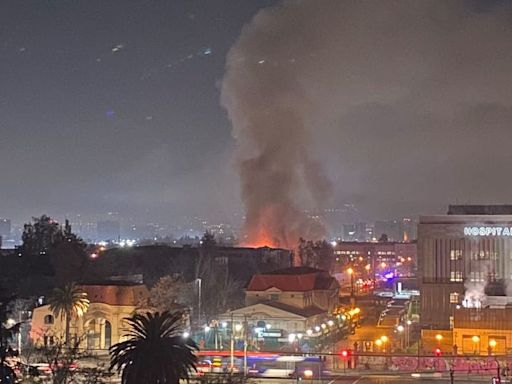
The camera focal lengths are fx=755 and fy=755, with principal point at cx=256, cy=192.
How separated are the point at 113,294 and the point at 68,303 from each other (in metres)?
3.05

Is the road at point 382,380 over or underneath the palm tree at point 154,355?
underneath

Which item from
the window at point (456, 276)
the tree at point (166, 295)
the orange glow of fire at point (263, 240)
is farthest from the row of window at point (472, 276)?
the orange glow of fire at point (263, 240)

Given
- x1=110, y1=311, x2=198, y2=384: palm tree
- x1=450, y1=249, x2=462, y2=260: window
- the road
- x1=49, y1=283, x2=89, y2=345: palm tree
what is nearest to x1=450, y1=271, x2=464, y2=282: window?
x1=450, y1=249, x2=462, y2=260: window

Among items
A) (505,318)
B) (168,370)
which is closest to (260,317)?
(505,318)

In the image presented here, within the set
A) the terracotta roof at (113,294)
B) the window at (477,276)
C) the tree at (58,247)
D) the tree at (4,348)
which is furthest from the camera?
the tree at (58,247)

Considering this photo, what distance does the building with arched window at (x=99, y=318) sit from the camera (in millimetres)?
36094

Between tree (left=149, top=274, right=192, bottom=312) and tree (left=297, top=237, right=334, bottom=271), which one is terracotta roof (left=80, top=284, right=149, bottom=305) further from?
tree (left=297, top=237, right=334, bottom=271)

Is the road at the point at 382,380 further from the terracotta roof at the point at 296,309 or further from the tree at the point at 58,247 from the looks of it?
the tree at the point at 58,247

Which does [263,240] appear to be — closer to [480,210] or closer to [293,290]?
[480,210]

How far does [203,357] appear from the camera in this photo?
31.6 m

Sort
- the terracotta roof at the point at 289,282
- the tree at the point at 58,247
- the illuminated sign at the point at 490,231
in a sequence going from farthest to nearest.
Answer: the tree at the point at 58,247
the illuminated sign at the point at 490,231
the terracotta roof at the point at 289,282

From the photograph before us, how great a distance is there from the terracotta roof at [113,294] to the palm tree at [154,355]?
23420mm

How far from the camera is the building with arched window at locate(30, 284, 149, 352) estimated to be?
36.1 m

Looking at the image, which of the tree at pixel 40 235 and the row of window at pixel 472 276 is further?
the tree at pixel 40 235
